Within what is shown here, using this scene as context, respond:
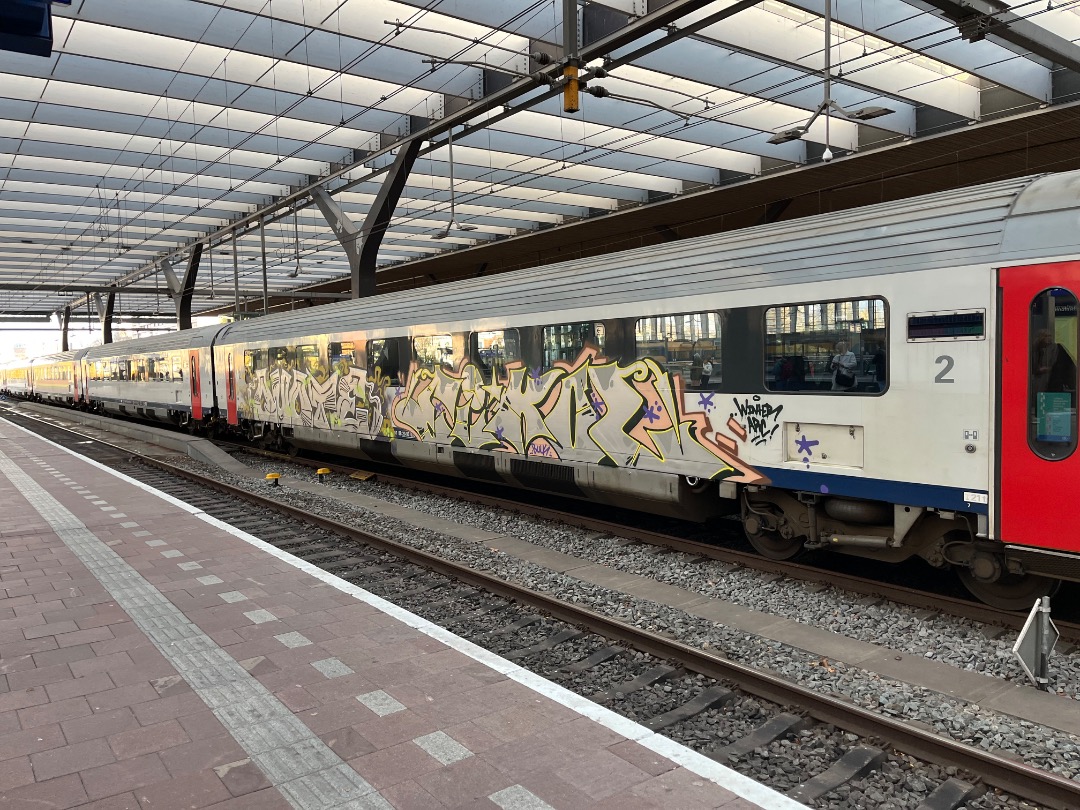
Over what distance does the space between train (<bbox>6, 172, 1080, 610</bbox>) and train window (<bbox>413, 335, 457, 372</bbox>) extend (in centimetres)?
5

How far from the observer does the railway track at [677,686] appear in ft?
12.9

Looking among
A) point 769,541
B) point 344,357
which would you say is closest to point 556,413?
point 769,541

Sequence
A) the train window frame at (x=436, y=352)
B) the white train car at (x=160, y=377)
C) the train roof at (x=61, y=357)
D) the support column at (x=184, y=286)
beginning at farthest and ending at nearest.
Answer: the train roof at (x=61, y=357) → the support column at (x=184, y=286) → the white train car at (x=160, y=377) → the train window frame at (x=436, y=352)

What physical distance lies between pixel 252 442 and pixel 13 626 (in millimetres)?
16629

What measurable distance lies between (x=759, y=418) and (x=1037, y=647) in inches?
128

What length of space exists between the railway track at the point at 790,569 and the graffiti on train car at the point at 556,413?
847 mm

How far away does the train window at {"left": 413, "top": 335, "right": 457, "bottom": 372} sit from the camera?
12297 mm

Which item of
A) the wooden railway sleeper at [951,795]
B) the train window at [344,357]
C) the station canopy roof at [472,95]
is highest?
the station canopy roof at [472,95]

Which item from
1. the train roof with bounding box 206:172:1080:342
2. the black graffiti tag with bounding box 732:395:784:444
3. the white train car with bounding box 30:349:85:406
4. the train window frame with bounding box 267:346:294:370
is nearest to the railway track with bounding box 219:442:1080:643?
the black graffiti tag with bounding box 732:395:784:444

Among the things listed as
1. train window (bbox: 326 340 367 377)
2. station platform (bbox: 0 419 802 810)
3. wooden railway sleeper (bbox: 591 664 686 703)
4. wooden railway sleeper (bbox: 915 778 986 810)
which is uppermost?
train window (bbox: 326 340 367 377)

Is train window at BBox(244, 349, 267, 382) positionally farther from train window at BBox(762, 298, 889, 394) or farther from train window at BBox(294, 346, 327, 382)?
train window at BBox(762, 298, 889, 394)

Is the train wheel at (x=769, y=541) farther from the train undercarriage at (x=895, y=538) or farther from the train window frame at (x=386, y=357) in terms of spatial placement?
the train window frame at (x=386, y=357)

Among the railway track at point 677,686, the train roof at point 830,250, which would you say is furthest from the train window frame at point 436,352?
the railway track at point 677,686

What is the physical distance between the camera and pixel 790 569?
7574 millimetres
